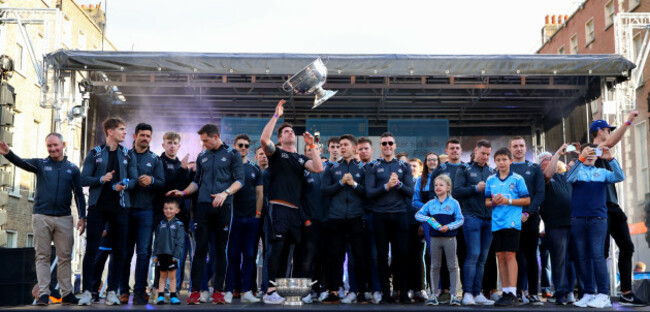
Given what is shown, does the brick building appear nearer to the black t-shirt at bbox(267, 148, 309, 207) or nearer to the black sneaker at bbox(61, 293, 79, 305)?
the black t-shirt at bbox(267, 148, 309, 207)

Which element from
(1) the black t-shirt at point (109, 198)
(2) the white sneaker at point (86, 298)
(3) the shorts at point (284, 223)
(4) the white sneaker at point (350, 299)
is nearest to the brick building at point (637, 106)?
(4) the white sneaker at point (350, 299)

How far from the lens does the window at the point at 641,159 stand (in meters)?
22.6

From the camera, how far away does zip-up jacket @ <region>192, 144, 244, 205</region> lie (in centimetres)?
683

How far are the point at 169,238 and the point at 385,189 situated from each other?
2.41 metres

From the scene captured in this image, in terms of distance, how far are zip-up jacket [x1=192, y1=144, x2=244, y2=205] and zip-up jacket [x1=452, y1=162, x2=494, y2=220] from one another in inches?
94.4

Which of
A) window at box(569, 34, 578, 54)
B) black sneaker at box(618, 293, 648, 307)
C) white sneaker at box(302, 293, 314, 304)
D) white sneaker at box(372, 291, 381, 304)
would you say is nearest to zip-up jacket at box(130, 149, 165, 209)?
white sneaker at box(302, 293, 314, 304)

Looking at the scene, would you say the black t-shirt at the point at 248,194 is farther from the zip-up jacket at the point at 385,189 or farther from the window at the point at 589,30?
the window at the point at 589,30

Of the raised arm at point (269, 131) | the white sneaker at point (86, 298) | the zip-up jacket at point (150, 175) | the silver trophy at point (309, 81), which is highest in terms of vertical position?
the silver trophy at point (309, 81)

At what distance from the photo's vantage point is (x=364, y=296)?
7.23m

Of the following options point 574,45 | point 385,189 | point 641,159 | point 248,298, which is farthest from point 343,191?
point 574,45

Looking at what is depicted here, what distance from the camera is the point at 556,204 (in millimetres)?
7574

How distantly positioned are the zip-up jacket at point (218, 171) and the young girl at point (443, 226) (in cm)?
201

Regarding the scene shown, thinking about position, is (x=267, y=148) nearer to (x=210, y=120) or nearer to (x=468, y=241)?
(x=468, y=241)

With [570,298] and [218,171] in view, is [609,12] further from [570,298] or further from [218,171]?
[218,171]
